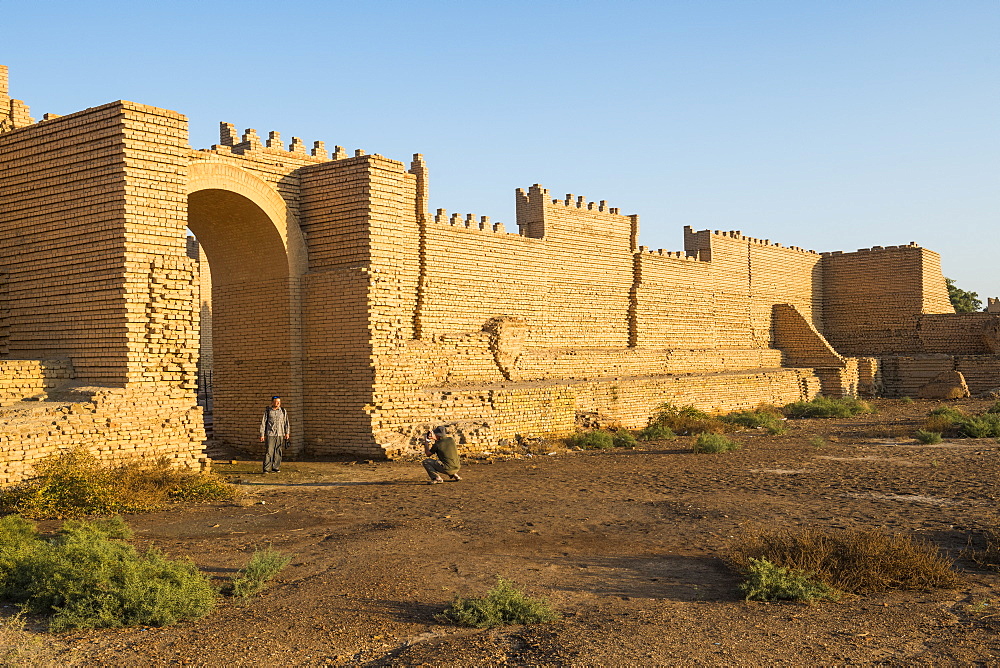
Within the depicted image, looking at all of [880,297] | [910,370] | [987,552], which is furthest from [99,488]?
[880,297]

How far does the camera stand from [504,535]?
7652mm

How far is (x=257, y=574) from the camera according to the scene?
5859 mm

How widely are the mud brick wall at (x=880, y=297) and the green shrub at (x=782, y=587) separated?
28.6 meters

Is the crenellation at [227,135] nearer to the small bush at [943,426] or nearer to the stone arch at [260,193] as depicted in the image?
the stone arch at [260,193]

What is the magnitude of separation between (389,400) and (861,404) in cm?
1443

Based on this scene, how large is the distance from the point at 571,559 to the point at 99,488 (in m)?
4.99

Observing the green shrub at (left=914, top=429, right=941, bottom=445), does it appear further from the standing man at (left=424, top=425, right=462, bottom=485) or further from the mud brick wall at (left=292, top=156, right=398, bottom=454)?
the mud brick wall at (left=292, top=156, right=398, bottom=454)

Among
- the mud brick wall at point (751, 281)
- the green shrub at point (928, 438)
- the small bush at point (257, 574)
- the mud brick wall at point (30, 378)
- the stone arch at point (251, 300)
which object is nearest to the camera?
the small bush at point (257, 574)

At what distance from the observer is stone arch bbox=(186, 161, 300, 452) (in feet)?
44.8

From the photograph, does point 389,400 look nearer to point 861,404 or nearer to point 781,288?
point 861,404

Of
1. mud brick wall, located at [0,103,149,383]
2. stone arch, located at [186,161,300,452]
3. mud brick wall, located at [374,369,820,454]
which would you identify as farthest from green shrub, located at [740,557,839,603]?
stone arch, located at [186,161,300,452]

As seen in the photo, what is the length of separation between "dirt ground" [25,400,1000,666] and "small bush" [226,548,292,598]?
0.35 ft

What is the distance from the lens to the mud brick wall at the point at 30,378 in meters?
9.95

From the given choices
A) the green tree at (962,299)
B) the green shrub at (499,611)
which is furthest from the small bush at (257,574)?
the green tree at (962,299)
